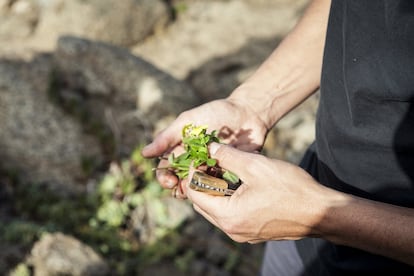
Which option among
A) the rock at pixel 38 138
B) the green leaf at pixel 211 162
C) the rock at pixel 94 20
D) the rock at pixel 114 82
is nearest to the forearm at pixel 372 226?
the green leaf at pixel 211 162

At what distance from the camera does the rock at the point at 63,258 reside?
4243mm

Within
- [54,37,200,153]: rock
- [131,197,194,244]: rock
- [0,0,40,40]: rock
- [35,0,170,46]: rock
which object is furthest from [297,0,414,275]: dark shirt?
[0,0,40,40]: rock

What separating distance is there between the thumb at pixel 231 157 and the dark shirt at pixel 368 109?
35 centimetres

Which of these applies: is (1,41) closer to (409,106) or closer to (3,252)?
(3,252)

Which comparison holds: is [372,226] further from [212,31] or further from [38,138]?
[212,31]

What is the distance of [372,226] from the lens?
4.81 feet

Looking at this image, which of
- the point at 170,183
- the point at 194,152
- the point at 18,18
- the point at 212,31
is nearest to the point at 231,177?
the point at 194,152

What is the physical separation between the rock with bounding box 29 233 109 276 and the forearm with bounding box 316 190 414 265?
321cm

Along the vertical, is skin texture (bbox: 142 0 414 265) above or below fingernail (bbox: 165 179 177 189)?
above

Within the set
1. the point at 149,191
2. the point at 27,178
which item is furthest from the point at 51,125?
the point at 149,191

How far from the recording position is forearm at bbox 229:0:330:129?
217 cm

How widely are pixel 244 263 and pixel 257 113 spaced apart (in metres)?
3.19

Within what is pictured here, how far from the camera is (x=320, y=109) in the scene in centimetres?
195

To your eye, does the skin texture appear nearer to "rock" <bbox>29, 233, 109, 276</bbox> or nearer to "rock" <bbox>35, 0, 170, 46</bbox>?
"rock" <bbox>29, 233, 109, 276</bbox>
